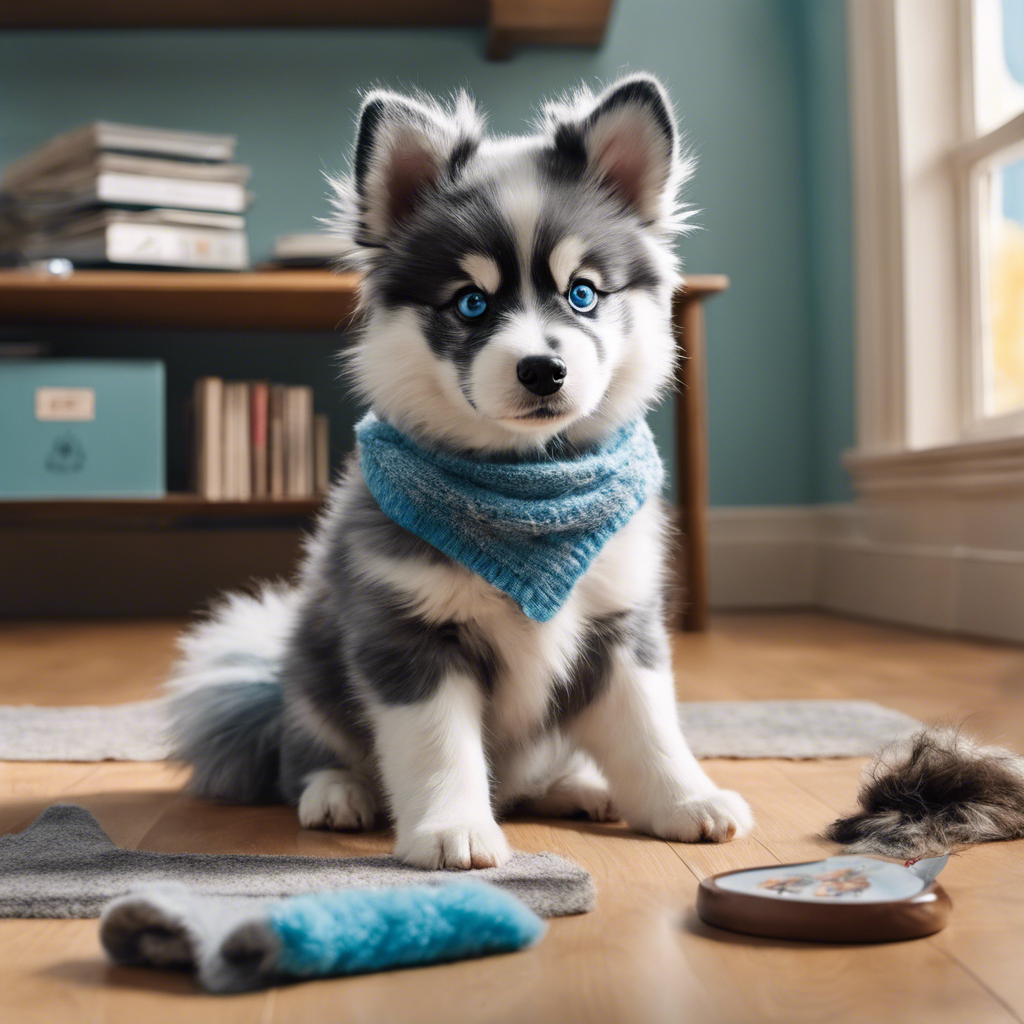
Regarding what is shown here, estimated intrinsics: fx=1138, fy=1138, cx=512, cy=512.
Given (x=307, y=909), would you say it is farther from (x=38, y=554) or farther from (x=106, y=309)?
(x=38, y=554)

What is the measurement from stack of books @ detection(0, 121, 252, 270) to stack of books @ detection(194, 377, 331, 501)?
1.35 feet

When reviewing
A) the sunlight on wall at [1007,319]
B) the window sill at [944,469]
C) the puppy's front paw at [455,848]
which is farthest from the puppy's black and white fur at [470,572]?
the sunlight on wall at [1007,319]

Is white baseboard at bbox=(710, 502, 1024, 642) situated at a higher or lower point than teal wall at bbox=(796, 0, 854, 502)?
lower

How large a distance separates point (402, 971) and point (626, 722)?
0.49m

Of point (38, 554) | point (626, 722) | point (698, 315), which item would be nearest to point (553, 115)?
point (626, 722)

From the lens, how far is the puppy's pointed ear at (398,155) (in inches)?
51.4

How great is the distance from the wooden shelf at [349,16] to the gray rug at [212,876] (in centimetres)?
328

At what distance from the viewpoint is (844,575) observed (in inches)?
152

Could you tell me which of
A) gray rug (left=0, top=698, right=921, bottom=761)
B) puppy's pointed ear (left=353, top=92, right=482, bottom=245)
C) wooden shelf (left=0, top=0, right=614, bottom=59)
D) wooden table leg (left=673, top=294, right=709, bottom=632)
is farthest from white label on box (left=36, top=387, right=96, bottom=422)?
puppy's pointed ear (left=353, top=92, right=482, bottom=245)

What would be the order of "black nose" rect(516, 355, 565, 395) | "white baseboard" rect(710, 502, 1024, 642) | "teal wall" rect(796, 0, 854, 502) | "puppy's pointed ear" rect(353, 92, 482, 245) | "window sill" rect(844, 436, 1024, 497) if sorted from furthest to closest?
"teal wall" rect(796, 0, 854, 502), "white baseboard" rect(710, 502, 1024, 642), "window sill" rect(844, 436, 1024, 497), "puppy's pointed ear" rect(353, 92, 482, 245), "black nose" rect(516, 355, 565, 395)

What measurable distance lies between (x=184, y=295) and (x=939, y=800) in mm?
2786

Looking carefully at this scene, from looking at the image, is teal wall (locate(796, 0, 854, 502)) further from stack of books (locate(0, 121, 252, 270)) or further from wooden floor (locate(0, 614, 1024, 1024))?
wooden floor (locate(0, 614, 1024, 1024))

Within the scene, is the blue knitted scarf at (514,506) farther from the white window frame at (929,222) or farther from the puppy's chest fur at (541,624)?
the white window frame at (929,222)

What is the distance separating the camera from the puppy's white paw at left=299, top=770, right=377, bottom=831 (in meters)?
1.33
